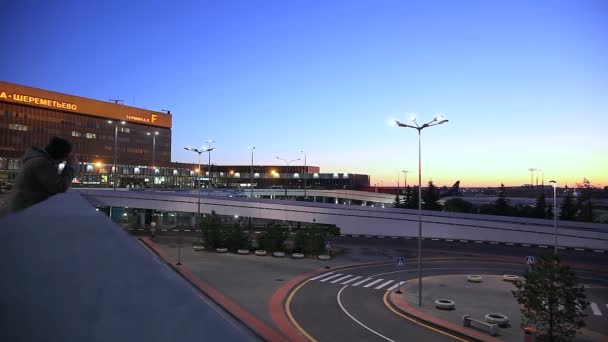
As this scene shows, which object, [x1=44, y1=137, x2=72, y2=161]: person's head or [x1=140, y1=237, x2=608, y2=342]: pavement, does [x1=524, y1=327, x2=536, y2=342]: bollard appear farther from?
[x1=44, y1=137, x2=72, y2=161]: person's head

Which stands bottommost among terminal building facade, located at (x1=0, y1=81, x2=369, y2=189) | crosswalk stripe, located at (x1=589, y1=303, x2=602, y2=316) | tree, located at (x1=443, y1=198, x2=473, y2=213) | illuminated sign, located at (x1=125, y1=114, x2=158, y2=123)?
crosswalk stripe, located at (x1=589, y1=303, x2=602, y2=316)

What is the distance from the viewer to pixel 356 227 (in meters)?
61.2

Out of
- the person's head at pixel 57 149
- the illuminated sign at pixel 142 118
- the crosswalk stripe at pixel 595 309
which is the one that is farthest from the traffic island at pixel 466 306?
the illuminated sign at pixel 142 118

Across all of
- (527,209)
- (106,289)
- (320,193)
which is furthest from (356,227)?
(106,289)

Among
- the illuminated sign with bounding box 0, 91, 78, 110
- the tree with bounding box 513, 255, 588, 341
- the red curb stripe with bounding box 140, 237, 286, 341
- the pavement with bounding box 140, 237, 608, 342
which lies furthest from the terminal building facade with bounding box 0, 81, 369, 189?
the tree with bounding box 513, 255, 588, 341

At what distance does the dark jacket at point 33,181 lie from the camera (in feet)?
17.4

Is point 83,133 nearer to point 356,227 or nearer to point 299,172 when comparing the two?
point 299,172

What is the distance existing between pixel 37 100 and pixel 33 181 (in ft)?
459

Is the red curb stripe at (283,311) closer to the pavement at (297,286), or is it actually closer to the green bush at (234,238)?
the pavement at (297,286)

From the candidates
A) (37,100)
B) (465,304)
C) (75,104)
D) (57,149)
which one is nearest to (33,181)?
(57,149)

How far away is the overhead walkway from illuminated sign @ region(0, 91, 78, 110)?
228ft

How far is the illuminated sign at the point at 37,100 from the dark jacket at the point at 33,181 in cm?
13520

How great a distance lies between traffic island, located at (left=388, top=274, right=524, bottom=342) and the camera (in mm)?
22000

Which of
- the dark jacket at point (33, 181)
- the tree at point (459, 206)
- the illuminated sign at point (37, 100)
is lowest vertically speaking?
the tree at point (459, 206)
